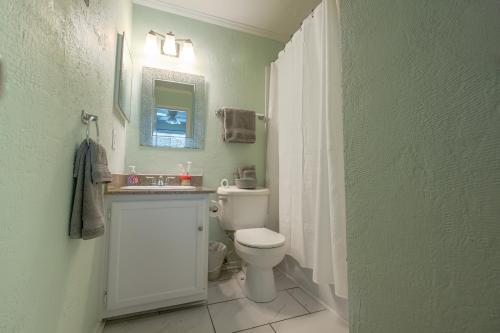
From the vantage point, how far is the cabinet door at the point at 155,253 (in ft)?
4.00

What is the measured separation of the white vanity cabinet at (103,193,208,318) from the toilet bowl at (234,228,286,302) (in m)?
0.28

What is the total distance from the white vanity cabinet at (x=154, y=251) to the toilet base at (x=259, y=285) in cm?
33

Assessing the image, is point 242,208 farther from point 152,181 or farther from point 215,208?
point 152,181

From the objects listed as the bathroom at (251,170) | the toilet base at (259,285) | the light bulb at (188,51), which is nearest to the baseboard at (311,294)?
the bathroom at (251,170)

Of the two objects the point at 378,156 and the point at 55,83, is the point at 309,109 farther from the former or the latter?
the point at 55,83

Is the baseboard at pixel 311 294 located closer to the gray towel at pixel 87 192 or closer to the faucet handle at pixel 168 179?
the faucet handle at pixel 168 179

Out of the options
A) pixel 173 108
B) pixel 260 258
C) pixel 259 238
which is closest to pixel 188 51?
pixel 173 108

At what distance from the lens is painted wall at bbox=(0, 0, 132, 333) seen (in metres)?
0.43

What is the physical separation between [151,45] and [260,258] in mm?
1940

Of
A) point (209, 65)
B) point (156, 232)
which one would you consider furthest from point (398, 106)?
point (209, 65)

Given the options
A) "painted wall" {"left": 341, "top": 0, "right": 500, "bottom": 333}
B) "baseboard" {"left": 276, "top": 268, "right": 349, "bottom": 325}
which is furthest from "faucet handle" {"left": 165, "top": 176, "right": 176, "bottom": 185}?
"painted wall" {"left": 341, "top": 0, "right": 500, "bottom": 333}

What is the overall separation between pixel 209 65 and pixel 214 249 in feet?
5.56

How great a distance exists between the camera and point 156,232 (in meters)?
1.29

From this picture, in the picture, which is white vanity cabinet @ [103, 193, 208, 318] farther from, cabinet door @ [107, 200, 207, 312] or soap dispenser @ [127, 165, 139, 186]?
soap dispenser @ [127, 165, 139, 186]
